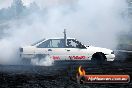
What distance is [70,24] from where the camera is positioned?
2745 cm

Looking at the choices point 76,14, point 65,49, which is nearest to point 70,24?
point 76,14

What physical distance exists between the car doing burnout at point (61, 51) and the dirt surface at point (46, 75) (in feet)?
1.47

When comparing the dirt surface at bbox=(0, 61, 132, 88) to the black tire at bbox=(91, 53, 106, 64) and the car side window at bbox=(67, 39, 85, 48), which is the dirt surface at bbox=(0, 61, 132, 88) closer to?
the black tire at bbox=(91, 53, 106, 64)

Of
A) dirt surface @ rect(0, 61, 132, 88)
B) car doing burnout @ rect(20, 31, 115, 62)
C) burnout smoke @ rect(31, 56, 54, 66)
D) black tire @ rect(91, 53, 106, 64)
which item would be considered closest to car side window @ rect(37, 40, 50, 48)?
car doing burnout @ rect(20, 31, 115, 62)

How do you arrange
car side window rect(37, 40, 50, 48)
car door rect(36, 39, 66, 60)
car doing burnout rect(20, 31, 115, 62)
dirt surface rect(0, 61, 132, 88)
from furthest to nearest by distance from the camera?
car side window rect(37, 40, 50, 48), car door rect(36, 39, 66, 60), car doing burnout rect(20, 31, 115, 62), dirt surface rect(0, 61, 132, 88)

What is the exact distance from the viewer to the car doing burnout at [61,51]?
20031 millimetres

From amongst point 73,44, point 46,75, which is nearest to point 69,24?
point 73,44

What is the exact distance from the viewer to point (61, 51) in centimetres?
2027

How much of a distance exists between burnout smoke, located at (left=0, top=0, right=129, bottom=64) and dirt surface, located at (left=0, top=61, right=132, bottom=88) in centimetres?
234

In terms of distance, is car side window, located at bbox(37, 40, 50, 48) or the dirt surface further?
car side window, located at bbox(37, 40, 50, 48)

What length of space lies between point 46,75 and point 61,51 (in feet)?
12.5

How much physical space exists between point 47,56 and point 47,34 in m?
5.17

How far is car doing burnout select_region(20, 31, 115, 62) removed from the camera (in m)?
20.0

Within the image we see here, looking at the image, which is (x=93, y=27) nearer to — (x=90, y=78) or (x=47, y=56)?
(x=47, y=56)
